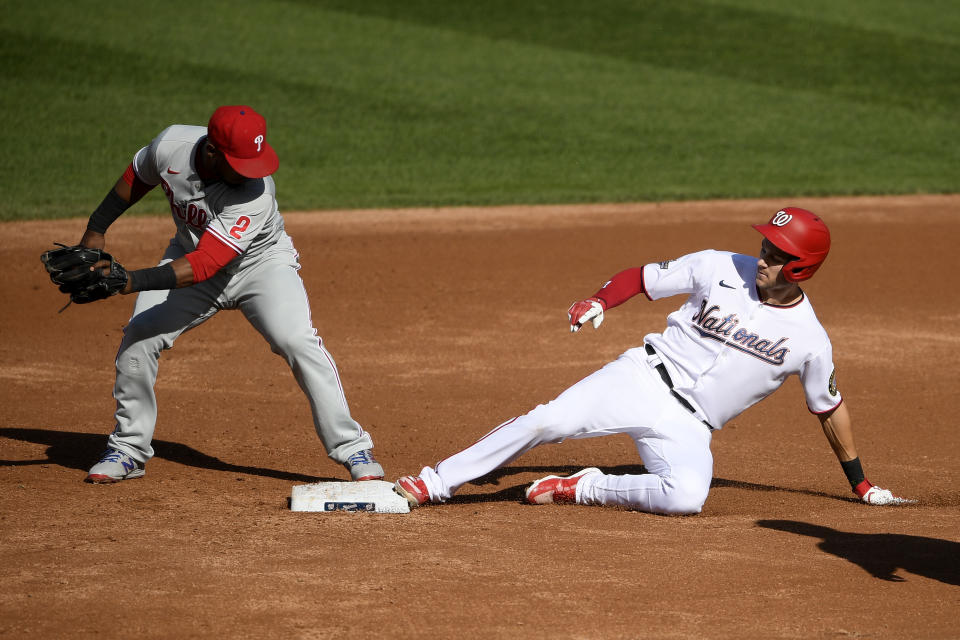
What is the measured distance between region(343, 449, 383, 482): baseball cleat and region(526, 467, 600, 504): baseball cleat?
0.76 m

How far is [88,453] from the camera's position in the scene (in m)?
5.96

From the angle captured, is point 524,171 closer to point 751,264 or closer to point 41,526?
point 751,264

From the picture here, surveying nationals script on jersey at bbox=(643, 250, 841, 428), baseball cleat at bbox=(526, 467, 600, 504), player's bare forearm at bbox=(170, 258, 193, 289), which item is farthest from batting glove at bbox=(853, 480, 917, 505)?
player's bare forearm at bbox=(170, 258, 193, 289)

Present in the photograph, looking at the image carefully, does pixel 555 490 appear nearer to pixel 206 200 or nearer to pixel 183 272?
pixel 183 272

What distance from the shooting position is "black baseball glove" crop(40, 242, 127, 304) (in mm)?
4863

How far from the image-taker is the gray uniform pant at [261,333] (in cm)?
534

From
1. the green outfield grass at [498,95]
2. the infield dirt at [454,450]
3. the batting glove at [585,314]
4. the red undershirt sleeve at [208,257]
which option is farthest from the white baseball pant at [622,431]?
the green outfield grass at [498,95]

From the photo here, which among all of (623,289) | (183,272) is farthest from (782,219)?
(183,272)

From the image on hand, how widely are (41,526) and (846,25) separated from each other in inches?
761

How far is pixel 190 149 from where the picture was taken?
5.39m

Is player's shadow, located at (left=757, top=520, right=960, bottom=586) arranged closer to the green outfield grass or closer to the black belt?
the black belt

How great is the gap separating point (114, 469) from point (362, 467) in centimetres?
124

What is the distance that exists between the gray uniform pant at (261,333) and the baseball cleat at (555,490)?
0.89m

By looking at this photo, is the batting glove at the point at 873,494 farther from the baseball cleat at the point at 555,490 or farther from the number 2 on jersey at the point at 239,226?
the number 2 on jersey at the point at 239,226
